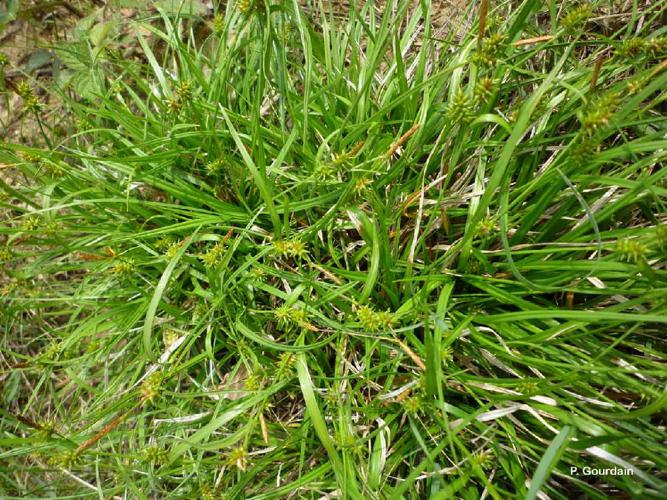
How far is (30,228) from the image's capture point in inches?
63.6

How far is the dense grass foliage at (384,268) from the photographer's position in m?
1.21

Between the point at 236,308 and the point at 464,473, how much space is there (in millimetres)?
972

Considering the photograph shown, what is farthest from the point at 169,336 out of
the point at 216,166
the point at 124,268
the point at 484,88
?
the point at 484,88

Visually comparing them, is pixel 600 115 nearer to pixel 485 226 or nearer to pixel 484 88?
pixel 484 88

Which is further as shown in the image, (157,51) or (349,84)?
(157,51)

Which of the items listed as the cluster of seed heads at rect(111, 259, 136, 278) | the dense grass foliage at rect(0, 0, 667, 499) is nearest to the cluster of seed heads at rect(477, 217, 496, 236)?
the dense grass foliage at rect(0, 0, 667, 499)

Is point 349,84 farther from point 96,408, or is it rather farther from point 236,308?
point 96,408

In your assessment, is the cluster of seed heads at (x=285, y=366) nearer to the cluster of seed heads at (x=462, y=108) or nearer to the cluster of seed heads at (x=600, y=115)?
the cluster of seed heads at (x=462, y=108)

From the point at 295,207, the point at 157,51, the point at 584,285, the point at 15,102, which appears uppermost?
the point at 157,51

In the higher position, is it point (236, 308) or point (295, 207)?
point (295, 207)

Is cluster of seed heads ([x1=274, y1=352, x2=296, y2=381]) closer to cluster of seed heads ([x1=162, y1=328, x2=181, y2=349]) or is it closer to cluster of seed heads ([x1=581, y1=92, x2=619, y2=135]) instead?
cluster of seed heads ([x1=162, y1=328, x2=181, y2=349])

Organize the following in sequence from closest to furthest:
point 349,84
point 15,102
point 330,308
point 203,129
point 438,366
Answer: point 438,366, point 203,129, point 330,308, point 349,84, point 15,102

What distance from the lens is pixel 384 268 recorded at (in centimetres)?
146

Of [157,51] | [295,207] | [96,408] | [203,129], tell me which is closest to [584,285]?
[295,207]
